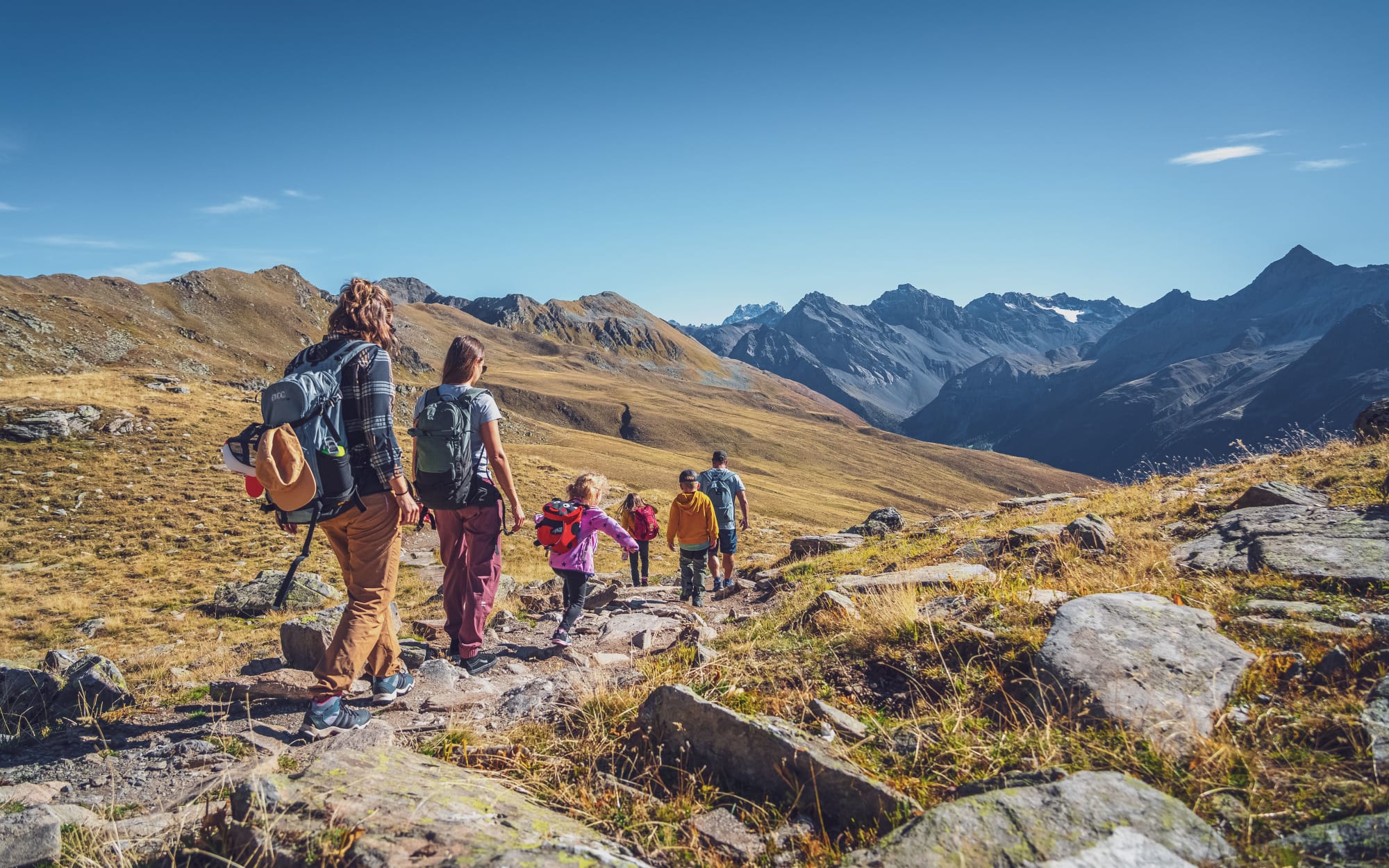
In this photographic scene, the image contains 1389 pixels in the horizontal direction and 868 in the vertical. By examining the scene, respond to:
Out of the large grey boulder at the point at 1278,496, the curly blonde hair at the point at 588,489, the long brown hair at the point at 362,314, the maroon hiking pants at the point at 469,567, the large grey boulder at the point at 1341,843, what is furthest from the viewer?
the curly blonde hair at the point at 588,489

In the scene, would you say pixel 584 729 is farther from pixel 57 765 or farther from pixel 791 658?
pixel 57 765

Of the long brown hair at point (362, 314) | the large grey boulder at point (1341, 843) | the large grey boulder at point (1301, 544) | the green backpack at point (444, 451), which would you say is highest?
the long brown hair at point (362, 314)

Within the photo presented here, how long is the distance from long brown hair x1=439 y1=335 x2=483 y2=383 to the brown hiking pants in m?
1.64

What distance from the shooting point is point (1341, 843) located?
234 cm

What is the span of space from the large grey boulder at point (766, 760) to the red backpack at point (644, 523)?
29.9ft

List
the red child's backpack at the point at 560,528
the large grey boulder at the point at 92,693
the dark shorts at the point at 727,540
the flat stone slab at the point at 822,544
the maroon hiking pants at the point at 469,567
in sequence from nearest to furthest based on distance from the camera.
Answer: the large grey boulder at the point at 92,693
the maroon hiking pants at the point at 469,567
the red child's backpack at the point at 560,528
the dark shorts at the point at 727,540
the flat stone slab at the point at 822,544

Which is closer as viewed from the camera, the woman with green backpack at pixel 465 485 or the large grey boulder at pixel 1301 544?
the large grey boulder at pixel 1301 544

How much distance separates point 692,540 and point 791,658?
626 centimetres

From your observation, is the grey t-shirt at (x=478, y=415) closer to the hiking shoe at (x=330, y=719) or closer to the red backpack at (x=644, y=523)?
→ the hiking shoe at (x=330, y=719)

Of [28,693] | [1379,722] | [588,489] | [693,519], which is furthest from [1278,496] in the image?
[28,693]

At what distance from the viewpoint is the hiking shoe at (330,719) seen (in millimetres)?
4895

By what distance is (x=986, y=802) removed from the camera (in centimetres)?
269

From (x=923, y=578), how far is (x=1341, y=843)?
192 inches

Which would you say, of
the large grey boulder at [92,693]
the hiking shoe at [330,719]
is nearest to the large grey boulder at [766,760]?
the hiking shoe at [330,719]
